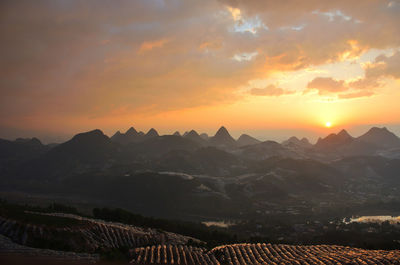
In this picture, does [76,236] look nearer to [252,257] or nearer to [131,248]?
[131,248]

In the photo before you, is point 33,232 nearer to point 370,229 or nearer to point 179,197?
point 370,229

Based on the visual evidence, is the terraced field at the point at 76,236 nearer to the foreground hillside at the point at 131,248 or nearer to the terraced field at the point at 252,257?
the foreground hillside at the point at 131,248

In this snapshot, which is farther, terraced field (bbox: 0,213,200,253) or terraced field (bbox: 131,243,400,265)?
terraced field (bbox: 0,213,200,253)

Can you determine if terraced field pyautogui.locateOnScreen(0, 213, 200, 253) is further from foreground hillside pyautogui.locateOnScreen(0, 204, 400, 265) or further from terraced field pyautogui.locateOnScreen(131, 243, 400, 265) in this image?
terraced field pyautogui.locateOnScreen(131, 243, 400, 265)

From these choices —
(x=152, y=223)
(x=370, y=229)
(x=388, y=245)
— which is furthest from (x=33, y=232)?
(x=370, y=229)

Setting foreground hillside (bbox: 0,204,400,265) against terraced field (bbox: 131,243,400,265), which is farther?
foreground hillside (bbox: 0,204,400,265)

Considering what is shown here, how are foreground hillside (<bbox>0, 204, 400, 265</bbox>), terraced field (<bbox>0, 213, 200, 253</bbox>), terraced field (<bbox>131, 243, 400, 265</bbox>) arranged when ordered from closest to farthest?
terraced field (<bbox>131, 243, 400, 265</bbox>)
foreground hillside (<bbox>0, 204, 400, 265</bbox>)
terraced field (<bbox>0, 213, 200, 253</bbox>)

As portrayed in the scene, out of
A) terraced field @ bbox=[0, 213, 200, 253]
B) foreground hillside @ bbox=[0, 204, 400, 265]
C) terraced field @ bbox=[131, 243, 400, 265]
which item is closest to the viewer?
terraced field @ bbox=[131, 243, 400, 265]

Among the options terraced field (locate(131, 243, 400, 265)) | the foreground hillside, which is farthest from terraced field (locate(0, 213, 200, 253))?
terraced field (locate(131, 243, 400, 265))

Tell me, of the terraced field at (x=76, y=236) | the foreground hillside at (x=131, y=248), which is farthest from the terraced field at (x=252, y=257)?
the terraced field at (x=76, y=236)

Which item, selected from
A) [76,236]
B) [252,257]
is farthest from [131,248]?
[252,257]

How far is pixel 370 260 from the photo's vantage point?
39.2m

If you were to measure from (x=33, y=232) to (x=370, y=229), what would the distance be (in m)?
122

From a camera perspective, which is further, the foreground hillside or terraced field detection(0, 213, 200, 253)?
terraced field detection(0, 213, 200, 253)
